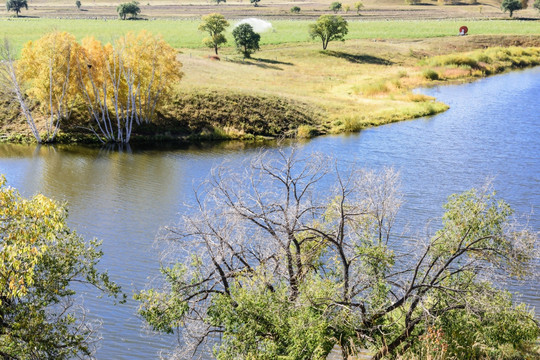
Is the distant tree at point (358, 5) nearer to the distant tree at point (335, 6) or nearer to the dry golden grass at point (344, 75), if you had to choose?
the distant tree at point (335, 6)

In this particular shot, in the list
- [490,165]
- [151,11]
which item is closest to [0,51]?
[490,165]

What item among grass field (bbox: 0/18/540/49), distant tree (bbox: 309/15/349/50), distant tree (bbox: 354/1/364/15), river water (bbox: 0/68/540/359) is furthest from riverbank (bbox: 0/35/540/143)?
distant tree (bbox: 354/1/364/15)

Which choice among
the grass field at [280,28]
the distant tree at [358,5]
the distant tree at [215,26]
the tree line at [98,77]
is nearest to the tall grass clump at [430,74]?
the grass field at [280,28]

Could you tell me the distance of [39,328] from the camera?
49.1ft

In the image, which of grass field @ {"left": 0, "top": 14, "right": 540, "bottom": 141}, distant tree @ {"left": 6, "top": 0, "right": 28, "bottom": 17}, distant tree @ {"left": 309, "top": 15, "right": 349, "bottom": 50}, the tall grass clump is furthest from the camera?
distant tree @ {"left": 6, "top": 0, "right": 28, "bottom": 17}

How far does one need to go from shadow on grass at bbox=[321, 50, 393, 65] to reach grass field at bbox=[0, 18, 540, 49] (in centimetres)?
1179

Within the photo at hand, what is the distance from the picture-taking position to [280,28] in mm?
127062

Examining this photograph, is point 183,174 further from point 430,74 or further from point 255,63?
point 430,74

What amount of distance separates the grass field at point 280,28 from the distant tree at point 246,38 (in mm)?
10754

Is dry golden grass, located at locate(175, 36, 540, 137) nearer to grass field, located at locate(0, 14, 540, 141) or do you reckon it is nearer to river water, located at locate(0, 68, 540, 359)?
grass field, located at locate(0, 14, 540, 141)

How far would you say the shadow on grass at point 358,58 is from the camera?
96.2 meters

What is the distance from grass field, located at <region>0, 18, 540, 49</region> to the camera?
4195 inches

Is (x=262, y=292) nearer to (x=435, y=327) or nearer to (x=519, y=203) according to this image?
Result: (x=435, y=327)

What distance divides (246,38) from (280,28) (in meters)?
38.3
